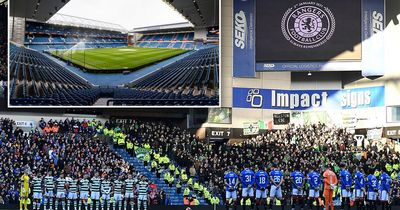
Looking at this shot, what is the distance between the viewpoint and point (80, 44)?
5662cm

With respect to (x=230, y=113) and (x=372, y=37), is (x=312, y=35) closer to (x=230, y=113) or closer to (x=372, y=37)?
(x=372, y=37)

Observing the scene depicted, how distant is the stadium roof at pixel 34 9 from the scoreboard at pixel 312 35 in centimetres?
1293

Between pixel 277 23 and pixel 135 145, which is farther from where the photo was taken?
pixel 277 23

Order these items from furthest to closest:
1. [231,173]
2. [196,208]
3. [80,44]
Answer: [80,44] → [196,208] → [231,173]

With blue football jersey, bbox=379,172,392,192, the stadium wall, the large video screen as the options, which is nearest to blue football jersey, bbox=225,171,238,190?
blue football jersey, bbox=379,172,392,192

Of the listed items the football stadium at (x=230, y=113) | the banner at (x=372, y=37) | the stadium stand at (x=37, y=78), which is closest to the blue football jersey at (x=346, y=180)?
the football stadium at (x=230, y=113)

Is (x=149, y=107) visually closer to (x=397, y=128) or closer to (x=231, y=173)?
(x=397, y=128)

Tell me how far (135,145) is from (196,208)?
1316 centimetres

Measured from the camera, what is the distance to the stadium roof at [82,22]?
5634cm

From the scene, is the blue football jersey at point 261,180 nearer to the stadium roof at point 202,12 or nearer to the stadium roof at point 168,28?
the stadium roof at point 202,12

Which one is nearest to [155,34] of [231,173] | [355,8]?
[355,8]

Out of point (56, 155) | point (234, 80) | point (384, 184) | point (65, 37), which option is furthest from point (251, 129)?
point (384, 184)

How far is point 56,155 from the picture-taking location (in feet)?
161

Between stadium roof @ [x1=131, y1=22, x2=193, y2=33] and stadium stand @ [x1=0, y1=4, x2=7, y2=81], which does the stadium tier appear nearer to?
stadium roof @ [x1=131, y1=22, x2=193, y2=33]
